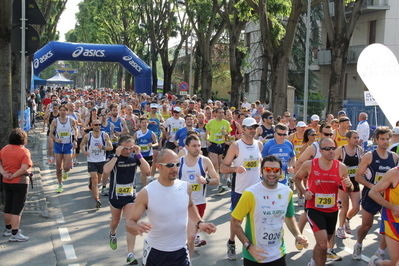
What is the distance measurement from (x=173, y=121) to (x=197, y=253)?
262 inches

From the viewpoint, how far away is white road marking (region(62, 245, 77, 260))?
7227 mm

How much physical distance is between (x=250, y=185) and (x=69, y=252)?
287cm

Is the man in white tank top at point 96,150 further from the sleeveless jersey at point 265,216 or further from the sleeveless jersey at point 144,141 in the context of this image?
the sleeveless jersey at point 265,216

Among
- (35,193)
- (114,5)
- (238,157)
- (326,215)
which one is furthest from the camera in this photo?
(114,5)

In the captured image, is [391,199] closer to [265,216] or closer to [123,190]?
[265,216]

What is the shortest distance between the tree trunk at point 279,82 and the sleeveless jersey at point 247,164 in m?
11.2

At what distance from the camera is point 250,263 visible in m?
4.78

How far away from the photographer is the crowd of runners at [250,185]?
458 centimetres

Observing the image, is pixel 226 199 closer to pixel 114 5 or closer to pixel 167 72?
pixel 167 72

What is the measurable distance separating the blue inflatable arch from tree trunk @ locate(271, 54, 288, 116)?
14.1m

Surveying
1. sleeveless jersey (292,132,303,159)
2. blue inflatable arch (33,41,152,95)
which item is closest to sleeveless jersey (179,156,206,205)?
sleeveless jersey (292,132,303,159)

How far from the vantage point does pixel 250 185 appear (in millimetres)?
7617

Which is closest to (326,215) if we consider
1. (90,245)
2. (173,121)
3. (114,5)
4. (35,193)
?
(90,245)

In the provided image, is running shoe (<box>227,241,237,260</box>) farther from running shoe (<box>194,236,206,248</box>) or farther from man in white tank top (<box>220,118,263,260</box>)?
man in white tank top (<box>220,118,263,260</box>)
